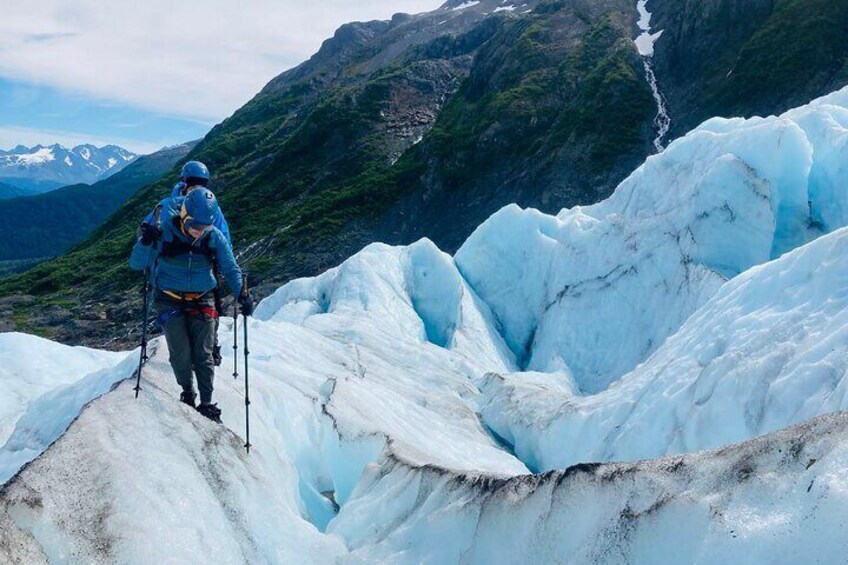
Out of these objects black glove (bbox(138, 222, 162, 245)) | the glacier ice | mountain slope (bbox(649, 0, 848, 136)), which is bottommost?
the glacier ice

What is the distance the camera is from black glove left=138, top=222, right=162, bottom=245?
8.50 meters

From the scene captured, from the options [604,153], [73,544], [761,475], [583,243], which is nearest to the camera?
[761,475]

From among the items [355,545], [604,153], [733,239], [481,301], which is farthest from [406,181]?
[355,545]

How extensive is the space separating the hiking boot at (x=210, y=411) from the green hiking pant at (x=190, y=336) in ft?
0.28

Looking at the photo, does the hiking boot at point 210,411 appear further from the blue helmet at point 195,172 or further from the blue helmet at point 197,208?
the blue helmet at point 195,172

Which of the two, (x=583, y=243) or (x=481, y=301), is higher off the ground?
(x=583, y=243)

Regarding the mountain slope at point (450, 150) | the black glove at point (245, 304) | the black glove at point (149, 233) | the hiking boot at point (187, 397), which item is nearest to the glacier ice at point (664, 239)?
the black glove at point (245, 304)

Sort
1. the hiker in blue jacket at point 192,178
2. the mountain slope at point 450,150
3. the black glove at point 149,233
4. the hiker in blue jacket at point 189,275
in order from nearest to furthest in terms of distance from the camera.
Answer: the black glove at point 149,233, the hiker in blue jacket at point 189,275, the hiker in blue jacket at point 192,178, the mountain slope at point 450,150

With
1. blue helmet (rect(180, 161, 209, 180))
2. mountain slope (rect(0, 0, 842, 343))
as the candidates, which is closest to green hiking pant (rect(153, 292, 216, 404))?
blue helmet (rect(180, 161, 209, 180))

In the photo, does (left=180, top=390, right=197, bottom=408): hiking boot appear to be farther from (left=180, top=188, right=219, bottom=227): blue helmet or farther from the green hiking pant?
(left=180, top=188, right=219, bottom=227): blue helmet

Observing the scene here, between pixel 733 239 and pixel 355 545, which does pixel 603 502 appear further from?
pixel 733 239

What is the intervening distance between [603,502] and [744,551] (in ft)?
4.91

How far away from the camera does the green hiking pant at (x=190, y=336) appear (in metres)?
8.80

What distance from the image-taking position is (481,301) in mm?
24453
